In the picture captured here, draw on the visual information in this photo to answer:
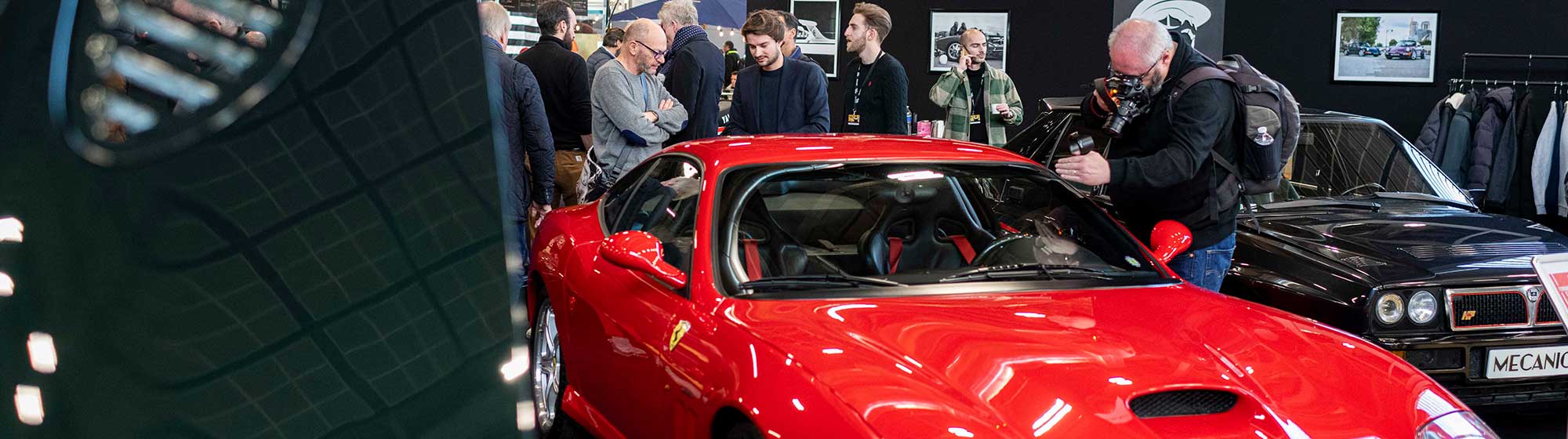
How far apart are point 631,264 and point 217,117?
2.60 m

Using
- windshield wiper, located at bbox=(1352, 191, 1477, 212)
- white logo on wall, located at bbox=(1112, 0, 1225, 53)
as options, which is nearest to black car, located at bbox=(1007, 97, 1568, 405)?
windshield wiper, located at bbox=(1352, 191, 1477, 212)

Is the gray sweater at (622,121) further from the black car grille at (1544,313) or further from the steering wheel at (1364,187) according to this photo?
the black car grille at (1544,313)

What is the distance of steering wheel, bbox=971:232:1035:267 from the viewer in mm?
3357

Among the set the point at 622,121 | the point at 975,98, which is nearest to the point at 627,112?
the point at 622,121

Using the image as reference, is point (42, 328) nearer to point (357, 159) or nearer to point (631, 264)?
point (357, 159)

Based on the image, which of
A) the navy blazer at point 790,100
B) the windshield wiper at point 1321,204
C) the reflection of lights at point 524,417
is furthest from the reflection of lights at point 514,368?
the navy blazer at point 790,100

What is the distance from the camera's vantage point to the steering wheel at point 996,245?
11.0 feet

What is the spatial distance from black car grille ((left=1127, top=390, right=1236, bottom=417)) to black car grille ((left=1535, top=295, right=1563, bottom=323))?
2615 millimetres

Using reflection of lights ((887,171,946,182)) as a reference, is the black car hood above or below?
below

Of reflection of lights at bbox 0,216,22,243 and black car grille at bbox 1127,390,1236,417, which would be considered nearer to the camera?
reflection of lights at bbox 0,216,22,243

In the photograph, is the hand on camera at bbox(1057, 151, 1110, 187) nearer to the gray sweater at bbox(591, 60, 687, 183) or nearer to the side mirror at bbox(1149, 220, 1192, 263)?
the side mirror at bbox(1149, 220, 1192, 263)

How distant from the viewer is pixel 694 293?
2.99 m

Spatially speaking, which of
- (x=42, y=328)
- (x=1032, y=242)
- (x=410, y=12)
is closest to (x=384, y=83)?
(x=410, y=12)

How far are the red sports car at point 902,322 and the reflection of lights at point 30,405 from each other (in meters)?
1.75
